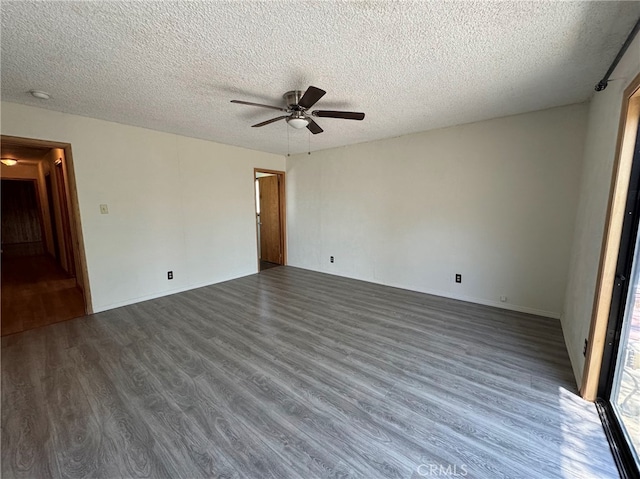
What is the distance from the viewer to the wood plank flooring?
140 cm

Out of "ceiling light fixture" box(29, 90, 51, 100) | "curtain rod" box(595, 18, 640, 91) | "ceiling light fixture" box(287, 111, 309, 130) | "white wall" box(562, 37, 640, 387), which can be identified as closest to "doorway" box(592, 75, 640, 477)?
"white wall" box(562, 37, 640, 387)

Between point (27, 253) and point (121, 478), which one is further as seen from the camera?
point (27, 253)

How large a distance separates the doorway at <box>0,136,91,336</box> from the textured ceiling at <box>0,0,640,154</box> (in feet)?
4.90

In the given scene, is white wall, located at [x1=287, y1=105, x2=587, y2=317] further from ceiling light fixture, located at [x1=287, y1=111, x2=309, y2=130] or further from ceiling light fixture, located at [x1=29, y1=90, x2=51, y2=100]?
ceiling light fixture, located at [x1=29, y1=90, x2=51, y2=100]

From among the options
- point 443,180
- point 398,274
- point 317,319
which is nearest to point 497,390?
point 317,319

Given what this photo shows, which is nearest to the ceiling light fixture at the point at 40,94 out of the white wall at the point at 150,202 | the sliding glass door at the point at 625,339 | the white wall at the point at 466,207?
the white wall at the point at 150,202

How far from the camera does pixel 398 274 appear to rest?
4250 millimetres

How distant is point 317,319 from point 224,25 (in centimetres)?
283

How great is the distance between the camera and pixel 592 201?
2.15 meters

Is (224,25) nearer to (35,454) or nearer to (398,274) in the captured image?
(35,454)

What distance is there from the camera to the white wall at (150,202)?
3.16 meters

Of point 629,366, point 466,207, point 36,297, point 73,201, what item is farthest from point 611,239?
point 36,297

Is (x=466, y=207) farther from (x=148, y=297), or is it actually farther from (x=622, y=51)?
(x=148, y=297)

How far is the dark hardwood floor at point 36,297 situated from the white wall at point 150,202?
60 centimetres
